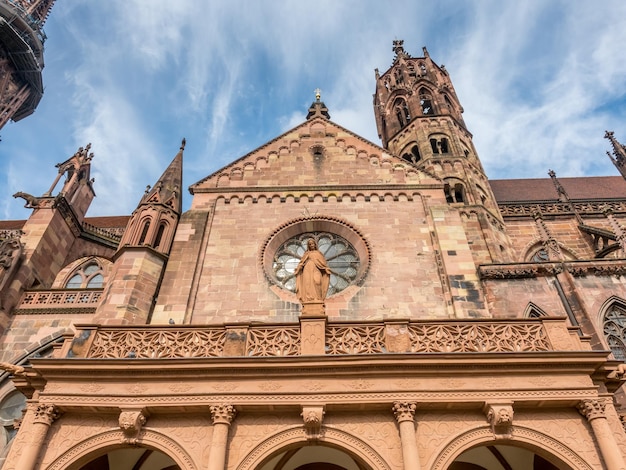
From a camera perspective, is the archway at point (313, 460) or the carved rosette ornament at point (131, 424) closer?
the carved rosette ornament at point (131, 424)

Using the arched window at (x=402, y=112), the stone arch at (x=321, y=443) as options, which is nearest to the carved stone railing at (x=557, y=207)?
the arched window at (x=402, y=112)

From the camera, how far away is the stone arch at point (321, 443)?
24.2 ft

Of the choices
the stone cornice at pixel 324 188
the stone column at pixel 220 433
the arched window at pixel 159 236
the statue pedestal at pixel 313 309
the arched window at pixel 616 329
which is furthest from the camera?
the stone cornice at pixel 324 188

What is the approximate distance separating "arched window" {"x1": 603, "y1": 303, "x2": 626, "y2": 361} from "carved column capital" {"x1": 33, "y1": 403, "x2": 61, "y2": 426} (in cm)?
1357

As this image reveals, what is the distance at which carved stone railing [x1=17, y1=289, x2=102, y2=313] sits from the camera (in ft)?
45.5

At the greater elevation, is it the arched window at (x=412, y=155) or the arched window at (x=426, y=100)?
the arched window at (x=426, y=100)

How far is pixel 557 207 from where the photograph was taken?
22.4 meters

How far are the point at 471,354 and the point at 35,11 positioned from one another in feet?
165

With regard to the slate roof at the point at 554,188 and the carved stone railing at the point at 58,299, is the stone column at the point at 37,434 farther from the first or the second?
the slate roof at the point at 554,188

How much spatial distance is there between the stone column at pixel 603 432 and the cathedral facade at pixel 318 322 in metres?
0.03

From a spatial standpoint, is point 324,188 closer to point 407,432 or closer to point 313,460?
point 313,460

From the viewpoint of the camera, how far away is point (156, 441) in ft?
25.5

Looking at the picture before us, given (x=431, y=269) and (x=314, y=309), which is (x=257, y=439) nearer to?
(x=314, y=309)

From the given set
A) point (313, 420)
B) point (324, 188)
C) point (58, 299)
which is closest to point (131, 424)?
point (313, 420)
